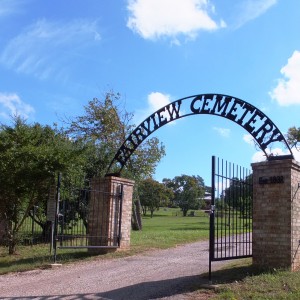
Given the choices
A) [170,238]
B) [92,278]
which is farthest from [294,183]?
[170,238]

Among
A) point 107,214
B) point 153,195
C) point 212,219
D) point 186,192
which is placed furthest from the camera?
point 186,192

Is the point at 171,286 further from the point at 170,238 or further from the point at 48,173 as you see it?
the point at 170,238

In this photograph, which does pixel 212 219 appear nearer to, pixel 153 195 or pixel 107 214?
pixel 107 214

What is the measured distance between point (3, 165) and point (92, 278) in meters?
5.19

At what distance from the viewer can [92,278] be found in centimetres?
884

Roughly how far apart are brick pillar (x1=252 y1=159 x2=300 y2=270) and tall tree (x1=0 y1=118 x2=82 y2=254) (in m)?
6.39

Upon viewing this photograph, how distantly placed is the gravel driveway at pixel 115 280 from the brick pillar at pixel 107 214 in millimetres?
1102

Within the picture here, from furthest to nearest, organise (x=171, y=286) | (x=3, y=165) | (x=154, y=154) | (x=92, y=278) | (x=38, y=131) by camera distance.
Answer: (x=154, y=154)
(x=38, y=131)
(x=3, y=165)
(x=92, y=278)
(x=171, y=286)

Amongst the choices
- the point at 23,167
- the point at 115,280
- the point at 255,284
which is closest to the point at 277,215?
the point at 255,284

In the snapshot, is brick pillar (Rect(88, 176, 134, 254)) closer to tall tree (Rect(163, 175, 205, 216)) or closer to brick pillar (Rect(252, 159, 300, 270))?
brick pillar (Rect(252, 159, 300, 270))

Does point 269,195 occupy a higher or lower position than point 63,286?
higher

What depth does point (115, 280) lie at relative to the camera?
8586mm

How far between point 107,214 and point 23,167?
2788 mm

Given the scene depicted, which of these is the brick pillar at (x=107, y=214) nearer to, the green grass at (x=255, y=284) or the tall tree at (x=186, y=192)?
the green grass at (x=255, y=284)
